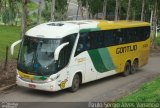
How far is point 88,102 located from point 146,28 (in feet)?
34.0

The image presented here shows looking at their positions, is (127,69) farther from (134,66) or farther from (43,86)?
(43,86)

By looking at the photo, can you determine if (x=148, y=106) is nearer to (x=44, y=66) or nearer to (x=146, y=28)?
(x=44, y=66)

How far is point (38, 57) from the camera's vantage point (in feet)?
61.7

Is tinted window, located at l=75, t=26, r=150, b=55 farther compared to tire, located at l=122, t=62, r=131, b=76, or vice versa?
tire, located at l=122, t=62, r=131, b=76

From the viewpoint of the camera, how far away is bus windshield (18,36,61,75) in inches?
731

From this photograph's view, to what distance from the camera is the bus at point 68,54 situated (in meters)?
18.6

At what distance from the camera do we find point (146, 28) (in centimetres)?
2695

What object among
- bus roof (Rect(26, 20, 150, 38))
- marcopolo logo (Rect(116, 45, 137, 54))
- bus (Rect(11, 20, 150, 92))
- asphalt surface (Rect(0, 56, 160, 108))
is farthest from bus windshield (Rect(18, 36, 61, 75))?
marcopolo logo (Rect(116, 45, 137, 54))

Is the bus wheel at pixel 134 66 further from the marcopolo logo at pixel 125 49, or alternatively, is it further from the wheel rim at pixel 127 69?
the marcopolo logo at pixel 125 49

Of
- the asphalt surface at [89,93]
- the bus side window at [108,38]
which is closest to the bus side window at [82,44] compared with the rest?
the asphalt surface at [89,93]

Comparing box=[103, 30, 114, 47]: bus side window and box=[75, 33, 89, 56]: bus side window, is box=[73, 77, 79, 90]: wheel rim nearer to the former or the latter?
box=[75, 33, 89, 56]: bus side window

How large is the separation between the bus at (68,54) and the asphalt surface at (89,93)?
1.32 feet

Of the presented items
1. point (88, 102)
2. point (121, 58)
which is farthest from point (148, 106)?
point (121, 58)

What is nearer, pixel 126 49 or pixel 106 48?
pixel 106 48
